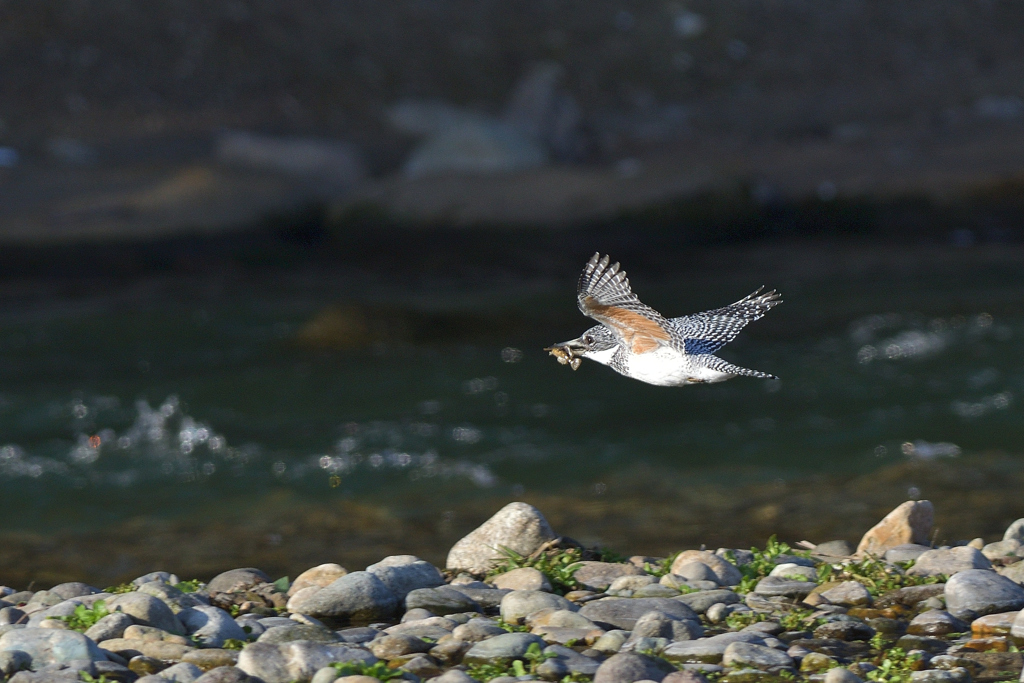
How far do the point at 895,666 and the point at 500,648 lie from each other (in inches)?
64.6

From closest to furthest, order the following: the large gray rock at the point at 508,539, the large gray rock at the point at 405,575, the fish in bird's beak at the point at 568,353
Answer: the fish in bird's beak at the point at 568,353 < the large gray rock at the point at 405,575 < the large gray rock at the point at 508,539

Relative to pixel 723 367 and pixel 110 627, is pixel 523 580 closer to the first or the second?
pixel 110 627

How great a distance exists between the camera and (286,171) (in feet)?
82.6

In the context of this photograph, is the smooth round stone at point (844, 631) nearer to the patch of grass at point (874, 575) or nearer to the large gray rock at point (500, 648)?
the patch of grass at point (874, 575)

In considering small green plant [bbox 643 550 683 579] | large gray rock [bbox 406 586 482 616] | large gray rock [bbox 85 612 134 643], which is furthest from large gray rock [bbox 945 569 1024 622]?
large gray rock [bbox 85 612 134 643]

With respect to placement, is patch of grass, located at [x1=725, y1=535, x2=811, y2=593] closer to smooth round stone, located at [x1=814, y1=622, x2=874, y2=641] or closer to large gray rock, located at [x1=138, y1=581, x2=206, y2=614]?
smooth round stone, located at [x1=814, y1=622, x2=874, y2=641]

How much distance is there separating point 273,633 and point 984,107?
80.7 feet

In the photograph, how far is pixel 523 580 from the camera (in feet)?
21.6

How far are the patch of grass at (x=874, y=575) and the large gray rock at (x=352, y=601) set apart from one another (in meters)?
2.24

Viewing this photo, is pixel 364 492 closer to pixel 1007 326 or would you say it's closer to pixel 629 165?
pixel 1007 326

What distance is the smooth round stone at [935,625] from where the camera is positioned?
225 inches

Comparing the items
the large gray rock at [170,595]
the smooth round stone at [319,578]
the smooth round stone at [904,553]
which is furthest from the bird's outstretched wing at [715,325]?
the large gray rock at [170,595]

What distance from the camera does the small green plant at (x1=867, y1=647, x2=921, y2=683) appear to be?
501 centimetres

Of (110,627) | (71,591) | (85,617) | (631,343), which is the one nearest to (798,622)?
(631,343)
